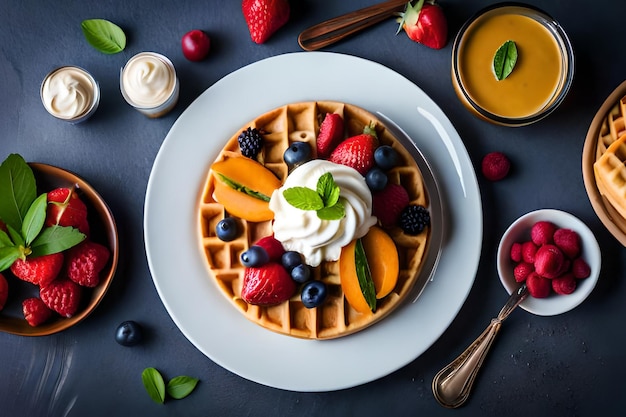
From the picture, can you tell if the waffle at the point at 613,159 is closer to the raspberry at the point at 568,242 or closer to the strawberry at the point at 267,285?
the raspberry at the point at 568,242

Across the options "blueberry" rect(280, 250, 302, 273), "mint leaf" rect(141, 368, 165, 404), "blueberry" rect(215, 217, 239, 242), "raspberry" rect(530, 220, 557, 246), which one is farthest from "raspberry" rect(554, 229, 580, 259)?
"mint leaf" rect(141, 368, 165, 404)

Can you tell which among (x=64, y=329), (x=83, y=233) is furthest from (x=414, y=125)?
(x=64, y=329)

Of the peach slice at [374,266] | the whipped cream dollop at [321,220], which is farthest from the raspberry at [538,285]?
the whipped cream dollop at [321,220]

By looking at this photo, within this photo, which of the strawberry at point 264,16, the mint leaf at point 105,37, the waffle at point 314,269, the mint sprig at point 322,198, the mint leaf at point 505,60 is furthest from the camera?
the mint leaf at point 105,37

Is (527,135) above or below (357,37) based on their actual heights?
below

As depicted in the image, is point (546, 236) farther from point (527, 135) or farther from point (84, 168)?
point (84, 168)

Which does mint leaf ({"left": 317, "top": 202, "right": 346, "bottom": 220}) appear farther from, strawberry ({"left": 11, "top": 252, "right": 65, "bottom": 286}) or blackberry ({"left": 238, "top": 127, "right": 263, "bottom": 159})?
strawberry ({"left": 11, "top": 252, "right": 65, "bottom": 286})
